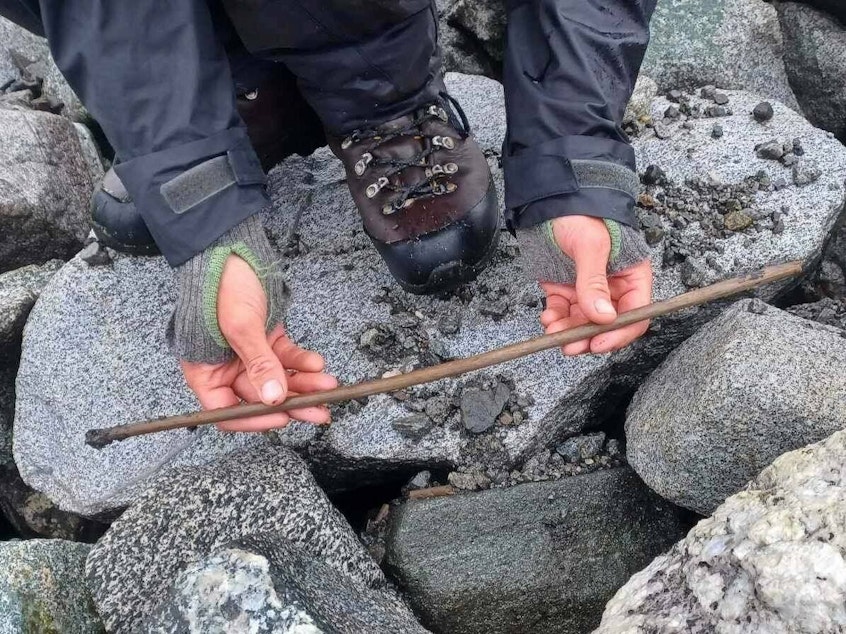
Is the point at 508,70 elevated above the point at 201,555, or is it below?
above

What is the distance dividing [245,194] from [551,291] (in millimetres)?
991

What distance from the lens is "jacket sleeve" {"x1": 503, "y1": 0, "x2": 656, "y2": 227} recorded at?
7.86 ft

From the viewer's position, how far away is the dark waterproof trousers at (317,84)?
225 centimetres

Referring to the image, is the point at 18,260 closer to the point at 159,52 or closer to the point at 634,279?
the point at 159,52

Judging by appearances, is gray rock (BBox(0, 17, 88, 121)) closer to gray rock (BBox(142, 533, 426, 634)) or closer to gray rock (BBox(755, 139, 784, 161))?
gray rock (BBox(142, 533, 426, 634))

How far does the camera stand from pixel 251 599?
6.08 feet

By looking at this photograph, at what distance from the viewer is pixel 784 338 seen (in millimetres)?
2273

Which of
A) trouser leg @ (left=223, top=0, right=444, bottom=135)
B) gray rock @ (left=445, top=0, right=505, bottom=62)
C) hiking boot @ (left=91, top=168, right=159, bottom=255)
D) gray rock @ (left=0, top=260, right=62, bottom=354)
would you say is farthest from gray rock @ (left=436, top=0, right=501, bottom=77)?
gray rock @ (left=0, top=260, right=62, bottom=354)

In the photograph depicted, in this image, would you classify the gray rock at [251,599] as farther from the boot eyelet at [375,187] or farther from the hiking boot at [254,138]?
the hiking boot at [254,138]

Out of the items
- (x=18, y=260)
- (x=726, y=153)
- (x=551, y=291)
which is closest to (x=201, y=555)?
(x=551, y=291)

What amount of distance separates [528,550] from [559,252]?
0.90 metres

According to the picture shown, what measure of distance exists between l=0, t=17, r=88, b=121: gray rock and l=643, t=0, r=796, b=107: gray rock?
2.78m

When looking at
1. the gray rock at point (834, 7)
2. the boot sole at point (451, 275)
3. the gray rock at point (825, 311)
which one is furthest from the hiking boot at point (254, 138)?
the gray rock at point (834, 7)

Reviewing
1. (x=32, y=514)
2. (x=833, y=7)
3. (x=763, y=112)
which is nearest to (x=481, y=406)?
Result: (x=763, y=112)
